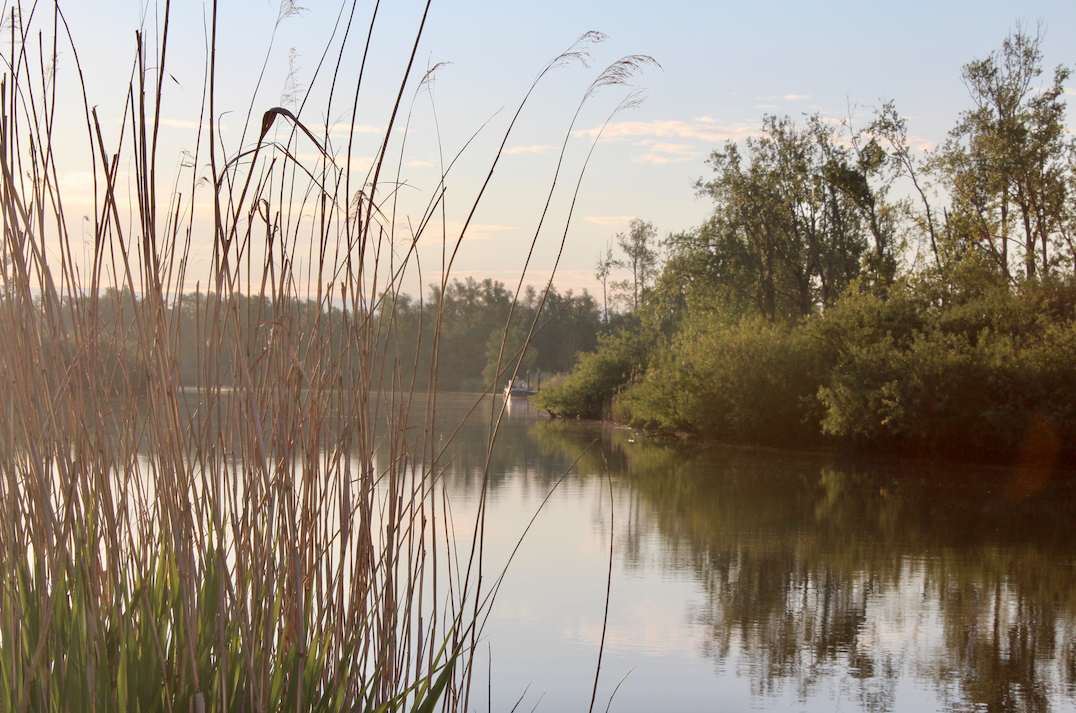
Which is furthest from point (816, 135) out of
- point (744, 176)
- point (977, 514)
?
point (977, 514)

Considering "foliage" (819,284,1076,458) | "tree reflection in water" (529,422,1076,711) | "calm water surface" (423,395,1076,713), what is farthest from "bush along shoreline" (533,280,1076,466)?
"calm water surface" (423,395,1076,713)

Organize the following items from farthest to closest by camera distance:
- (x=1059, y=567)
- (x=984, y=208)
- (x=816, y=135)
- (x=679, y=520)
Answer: (x=816, y=135), (x=984, y=208), (x=679, y=520), (x=1059, y=567)

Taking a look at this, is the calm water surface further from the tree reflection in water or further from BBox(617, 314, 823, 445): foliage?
BBox(617, 314, 823, 445): foliage

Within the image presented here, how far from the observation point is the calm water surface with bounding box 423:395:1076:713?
10.9 ft

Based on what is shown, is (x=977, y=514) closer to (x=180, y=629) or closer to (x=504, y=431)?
(x=180, y=629)

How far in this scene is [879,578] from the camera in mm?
5086

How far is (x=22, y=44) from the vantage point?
153 cm

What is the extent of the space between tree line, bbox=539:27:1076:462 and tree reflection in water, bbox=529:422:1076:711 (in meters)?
1.94

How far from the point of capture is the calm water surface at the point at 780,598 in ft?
10.9

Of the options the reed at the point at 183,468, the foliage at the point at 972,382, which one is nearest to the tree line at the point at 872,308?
the foliage at the point at 972,382

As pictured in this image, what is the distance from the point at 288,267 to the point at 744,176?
23681 mm

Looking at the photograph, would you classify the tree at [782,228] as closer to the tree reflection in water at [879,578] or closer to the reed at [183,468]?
the tree reflection in water at [879,578]

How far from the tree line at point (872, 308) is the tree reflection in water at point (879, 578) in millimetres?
1938

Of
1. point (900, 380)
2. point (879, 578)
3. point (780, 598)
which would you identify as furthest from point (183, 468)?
point (900, 380)
